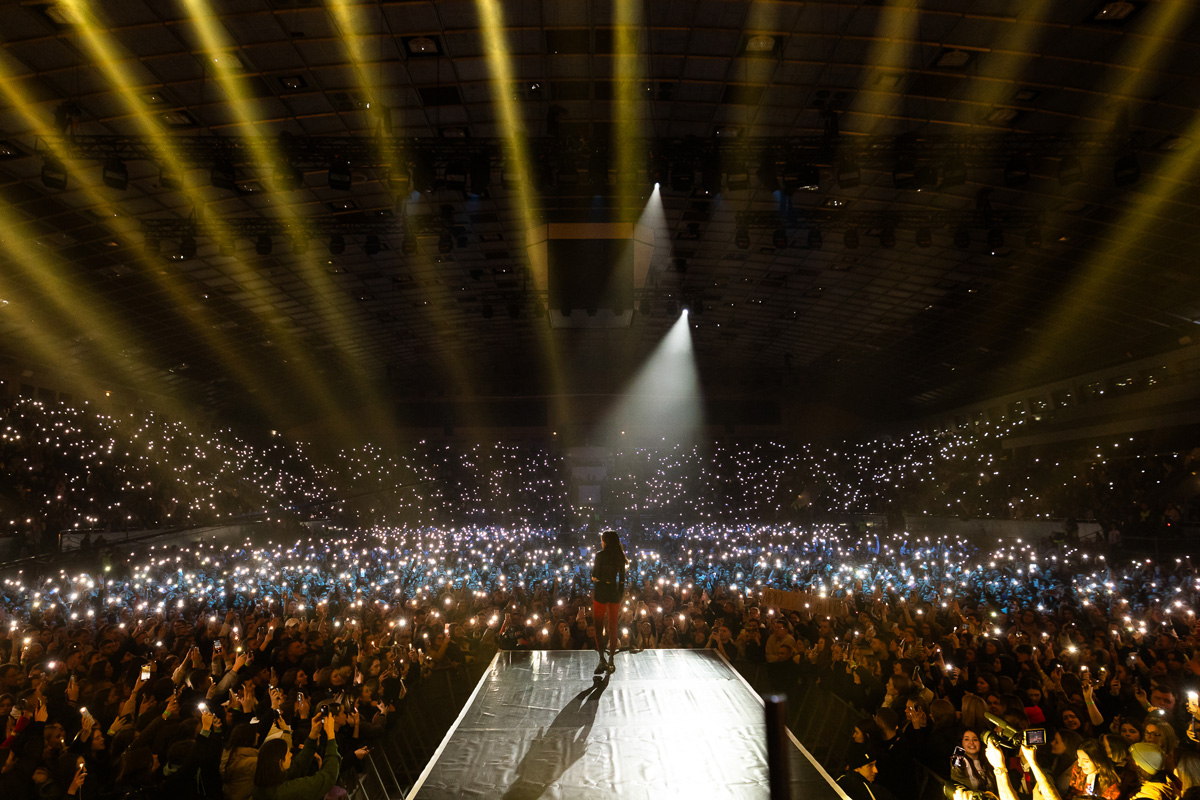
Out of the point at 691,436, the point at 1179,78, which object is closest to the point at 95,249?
the point at 1179,78

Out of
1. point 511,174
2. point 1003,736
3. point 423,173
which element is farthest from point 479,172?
point 1003,736

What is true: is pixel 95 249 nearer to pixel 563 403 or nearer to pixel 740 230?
pixel 740 230

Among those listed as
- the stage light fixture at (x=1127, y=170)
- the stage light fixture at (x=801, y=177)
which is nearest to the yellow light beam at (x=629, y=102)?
the stage light fixture at (x=801, y=177)

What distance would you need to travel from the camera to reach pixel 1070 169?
9.50 metres

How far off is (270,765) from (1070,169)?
12.0 m

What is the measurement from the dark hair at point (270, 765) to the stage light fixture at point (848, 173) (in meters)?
9.81

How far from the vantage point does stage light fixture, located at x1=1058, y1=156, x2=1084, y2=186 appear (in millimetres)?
9469

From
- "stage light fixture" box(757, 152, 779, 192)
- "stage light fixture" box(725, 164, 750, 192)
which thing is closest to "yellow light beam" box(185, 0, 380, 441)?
"stage light fixture" box(725, 164, 750, 192)

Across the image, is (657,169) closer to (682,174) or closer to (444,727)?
(682,174)

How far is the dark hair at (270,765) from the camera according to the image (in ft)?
12.4

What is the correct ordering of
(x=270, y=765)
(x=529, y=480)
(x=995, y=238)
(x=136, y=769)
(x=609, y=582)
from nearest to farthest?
(x=270, y=765) < (x=136, y=769) < (x=609, y=582) < (x=995, y=238) < (x=529, y=480)

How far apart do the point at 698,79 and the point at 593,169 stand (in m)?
2.16

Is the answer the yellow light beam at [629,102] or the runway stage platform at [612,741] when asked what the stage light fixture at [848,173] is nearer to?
the yellow light beam at [629,102]

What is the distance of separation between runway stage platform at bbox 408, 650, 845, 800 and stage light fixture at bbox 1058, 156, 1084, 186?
8904mm
